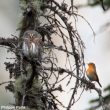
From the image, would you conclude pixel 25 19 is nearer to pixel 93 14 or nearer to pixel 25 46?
pixel 25 46

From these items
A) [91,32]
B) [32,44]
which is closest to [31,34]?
[32,44]

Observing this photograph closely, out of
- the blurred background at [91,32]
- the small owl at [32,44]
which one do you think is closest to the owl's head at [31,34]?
the small owl at [32,44]

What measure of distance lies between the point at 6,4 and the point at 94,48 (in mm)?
1196

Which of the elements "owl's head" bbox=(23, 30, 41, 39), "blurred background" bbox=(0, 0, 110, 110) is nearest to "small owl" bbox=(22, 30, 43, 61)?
"owl's head" bbox=(23, 30, 41, 39)

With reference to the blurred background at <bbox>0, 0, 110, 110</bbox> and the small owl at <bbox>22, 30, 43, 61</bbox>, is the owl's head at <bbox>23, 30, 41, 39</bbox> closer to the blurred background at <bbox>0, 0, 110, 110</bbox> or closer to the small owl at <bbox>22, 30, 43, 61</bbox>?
the small owl at <bbox>22, 30, 43, 61</bbox>

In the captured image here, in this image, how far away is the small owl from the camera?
8.43ft

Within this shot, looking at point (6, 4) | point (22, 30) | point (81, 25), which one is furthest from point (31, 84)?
point (6, 4)

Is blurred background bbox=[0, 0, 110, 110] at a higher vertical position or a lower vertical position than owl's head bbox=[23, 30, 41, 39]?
higher

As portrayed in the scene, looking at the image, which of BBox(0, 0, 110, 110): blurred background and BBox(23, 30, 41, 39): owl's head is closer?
BBox(23, 30, 41, 39): owl's head

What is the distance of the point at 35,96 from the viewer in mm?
2658

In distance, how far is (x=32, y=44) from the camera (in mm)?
2605

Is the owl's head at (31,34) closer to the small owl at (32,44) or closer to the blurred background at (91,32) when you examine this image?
the small owl at (32,44)

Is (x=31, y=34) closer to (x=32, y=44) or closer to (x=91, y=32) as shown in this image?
(x=32, y=44)

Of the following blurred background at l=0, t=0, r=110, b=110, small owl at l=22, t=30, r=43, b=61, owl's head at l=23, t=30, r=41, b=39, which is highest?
blurred background at l=0, t=0, r=110, b=110
